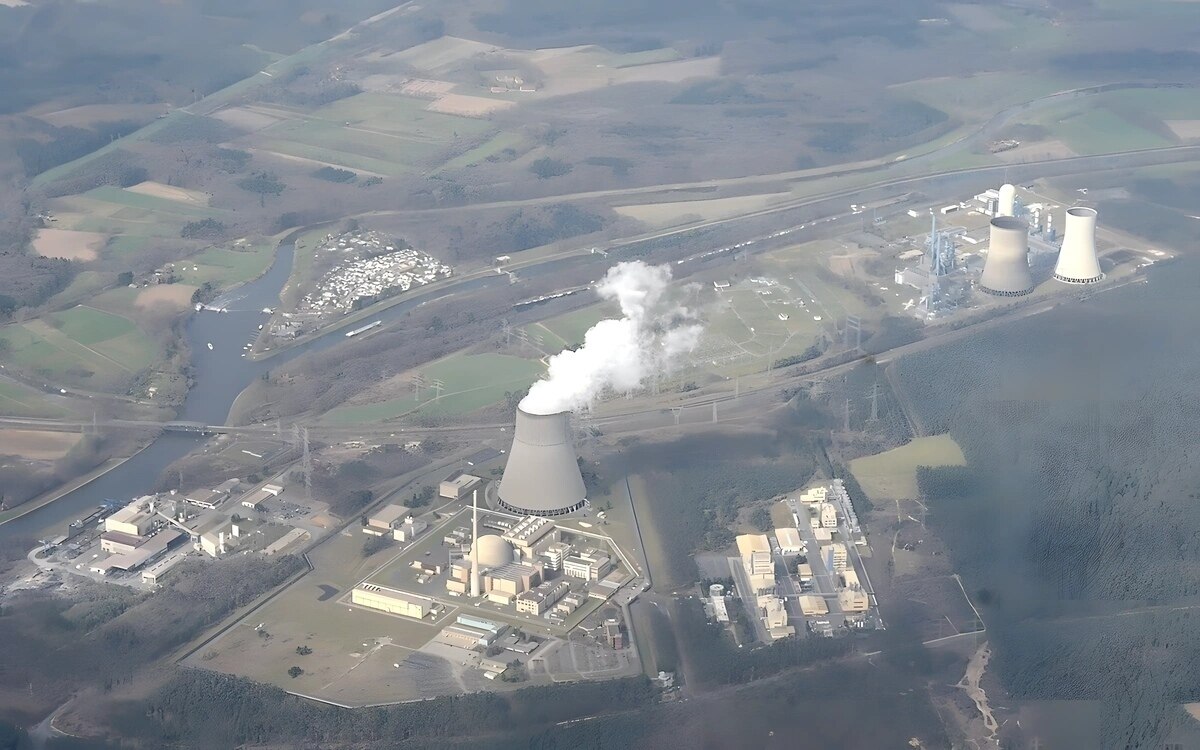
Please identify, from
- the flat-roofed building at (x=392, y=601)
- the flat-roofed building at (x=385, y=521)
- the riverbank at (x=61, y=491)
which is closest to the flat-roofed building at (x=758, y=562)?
the flat-roofed building at (x=392, y=601)

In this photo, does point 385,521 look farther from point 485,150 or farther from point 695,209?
point 485,150

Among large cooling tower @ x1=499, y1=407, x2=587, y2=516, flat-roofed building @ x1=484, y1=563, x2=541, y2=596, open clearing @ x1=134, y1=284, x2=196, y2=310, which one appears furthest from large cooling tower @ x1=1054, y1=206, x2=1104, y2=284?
open clearing @ x1=134, y1=284, x2=196, y2=310

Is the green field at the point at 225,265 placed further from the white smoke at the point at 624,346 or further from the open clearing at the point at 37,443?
the open clearing at the point at 37,443

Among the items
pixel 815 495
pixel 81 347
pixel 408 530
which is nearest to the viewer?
pixel 408 530

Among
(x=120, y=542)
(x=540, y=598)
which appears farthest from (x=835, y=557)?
(x=120, y=542)

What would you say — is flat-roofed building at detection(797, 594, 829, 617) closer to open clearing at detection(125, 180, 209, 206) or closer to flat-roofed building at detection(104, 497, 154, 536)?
flat-roofed building at detection(104, 497, 154, 536)

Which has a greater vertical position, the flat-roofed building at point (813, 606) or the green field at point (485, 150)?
the flat-roofed building at point (813, 606)

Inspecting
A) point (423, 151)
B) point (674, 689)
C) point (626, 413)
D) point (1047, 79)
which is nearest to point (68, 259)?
point (423, 151)
